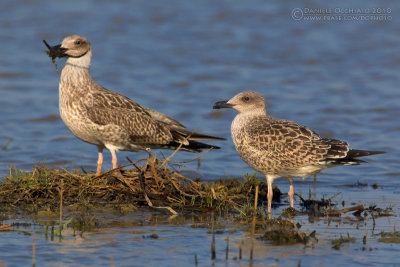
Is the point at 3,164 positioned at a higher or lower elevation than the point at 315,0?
lower

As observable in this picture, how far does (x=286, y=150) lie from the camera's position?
8.10 m

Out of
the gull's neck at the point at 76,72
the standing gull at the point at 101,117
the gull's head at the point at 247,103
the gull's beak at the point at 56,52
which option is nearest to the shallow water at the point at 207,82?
the standing gull at the point at 101,117

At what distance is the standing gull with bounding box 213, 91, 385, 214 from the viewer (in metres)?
7.94

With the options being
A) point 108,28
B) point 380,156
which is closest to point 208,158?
point 380,156

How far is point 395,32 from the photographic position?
19547 mm

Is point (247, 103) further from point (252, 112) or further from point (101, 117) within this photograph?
point (101, 117)

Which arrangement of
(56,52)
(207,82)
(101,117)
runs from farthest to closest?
(207,82) → (56,52) → (101,117)

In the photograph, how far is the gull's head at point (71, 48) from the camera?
952 cm

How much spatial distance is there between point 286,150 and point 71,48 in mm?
3592

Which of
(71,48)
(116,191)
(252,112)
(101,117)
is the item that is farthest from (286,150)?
(71,48)

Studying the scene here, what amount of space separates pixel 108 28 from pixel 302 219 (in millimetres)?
13873

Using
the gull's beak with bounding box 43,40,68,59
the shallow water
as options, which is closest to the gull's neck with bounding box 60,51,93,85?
the gull's beak with bounding box 43,40,68,59

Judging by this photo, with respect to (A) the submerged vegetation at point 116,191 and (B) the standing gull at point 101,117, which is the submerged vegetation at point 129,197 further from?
(B) the standing gull at point 101,117

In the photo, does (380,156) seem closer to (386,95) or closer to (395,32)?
(386,95)
